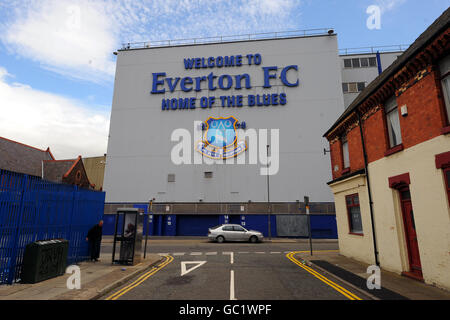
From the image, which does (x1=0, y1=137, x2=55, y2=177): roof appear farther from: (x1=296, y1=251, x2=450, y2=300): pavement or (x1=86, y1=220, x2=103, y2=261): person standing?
(x1=296, y1=251, x2=450, y2=300): pavement

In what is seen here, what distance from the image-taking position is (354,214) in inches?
510

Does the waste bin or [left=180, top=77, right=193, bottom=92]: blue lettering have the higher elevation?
[left=180, top=77, right=193, bottom=92]: blue lettering

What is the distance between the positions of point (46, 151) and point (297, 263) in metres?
39.7

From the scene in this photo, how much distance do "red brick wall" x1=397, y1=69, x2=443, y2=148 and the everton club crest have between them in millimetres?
21304

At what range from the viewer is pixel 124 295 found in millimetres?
6918

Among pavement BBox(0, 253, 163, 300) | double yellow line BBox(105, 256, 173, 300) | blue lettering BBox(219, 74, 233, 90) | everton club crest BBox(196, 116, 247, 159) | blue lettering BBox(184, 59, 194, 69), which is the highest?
blue lettering BBox(184, 59, 194, 69)

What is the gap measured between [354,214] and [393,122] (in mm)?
5287

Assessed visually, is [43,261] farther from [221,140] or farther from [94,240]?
[221,140]

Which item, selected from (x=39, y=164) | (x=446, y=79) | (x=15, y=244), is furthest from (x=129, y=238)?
(x=39, y=164)

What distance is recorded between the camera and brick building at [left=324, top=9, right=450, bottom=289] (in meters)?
7.25

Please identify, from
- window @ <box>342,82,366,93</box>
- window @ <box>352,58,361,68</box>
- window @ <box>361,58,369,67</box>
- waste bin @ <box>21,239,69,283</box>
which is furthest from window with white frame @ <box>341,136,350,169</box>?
window @ <box>361,58,369,67</box>
